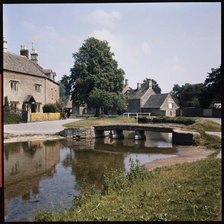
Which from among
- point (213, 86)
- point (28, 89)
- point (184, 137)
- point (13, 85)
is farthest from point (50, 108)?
point (213, 86)

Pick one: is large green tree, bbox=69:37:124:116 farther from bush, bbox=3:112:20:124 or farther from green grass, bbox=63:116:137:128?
bush, bbox=3:112:20:124

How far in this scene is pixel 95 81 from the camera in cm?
1329

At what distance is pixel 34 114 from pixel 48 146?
14.9 feet

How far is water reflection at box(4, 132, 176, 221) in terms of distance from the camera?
27.0 ft

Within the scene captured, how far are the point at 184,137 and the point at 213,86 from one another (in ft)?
13.6

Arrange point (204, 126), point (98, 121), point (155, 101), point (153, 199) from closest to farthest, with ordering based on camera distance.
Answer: point (153, 199) → point (98, 121) → point (204, 126) → point (155, 101)

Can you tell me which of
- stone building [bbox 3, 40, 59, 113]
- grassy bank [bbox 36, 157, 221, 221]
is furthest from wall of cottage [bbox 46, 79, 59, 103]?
grassy bank [bbox 36, 157, 221, 221]

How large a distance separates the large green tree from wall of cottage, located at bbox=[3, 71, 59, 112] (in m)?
4.06

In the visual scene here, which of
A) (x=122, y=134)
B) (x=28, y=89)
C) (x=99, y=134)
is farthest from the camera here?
(x=122, y=134)

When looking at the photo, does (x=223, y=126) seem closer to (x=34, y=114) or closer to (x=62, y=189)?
(x=62, y=189)

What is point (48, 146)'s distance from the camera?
53.9ft

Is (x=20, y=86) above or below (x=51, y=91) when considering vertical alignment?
below

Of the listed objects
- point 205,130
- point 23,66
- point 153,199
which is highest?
point 23,66

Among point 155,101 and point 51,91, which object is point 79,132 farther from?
point 155,101
